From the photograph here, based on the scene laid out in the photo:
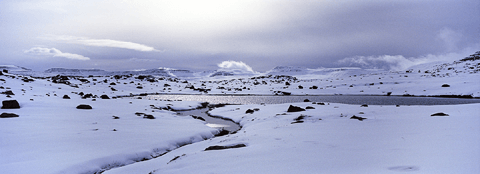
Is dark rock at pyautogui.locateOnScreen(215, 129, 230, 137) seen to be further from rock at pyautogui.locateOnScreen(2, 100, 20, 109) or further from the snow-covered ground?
rock at pyautogui.locateOnScreen(2, 100, 20, 109)

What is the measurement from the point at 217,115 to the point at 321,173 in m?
22.2

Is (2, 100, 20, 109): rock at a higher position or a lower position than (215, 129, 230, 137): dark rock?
higher

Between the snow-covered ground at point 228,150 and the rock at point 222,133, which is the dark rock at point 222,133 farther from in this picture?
the snow-covered ground at point 228,150

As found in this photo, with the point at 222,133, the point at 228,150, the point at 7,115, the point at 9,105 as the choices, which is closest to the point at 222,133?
the point at 222,133

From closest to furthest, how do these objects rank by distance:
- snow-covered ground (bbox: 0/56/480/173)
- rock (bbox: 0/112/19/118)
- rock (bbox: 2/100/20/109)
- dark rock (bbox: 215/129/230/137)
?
1. snow-covered ground (bbox: 0/56/480/173)
2. rock (bbox: 0/112/19/118)
3. dark rock (bbox: 215/129/230/137)
4. rock (bbox: 2/100/20/109)

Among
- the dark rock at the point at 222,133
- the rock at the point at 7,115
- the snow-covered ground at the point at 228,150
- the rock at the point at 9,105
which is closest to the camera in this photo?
the snow-covered ground at the point at 228,150

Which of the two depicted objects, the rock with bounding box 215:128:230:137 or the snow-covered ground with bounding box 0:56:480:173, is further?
the rock with bounding box 215:128:230:137

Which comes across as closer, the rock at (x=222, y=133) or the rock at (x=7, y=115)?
the rock at (x=7, y=115)

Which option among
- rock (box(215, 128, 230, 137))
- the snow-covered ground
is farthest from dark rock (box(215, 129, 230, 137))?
the snow-covered ground

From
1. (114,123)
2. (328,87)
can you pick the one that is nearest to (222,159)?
(114,123)

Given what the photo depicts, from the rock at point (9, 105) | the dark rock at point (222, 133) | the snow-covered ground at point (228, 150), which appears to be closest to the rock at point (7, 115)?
the snow-covered ground at point (228, 150)

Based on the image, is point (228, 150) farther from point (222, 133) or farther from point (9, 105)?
point (9, 105)

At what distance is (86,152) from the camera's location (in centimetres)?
1020

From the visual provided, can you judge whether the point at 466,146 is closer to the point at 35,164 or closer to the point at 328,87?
the point at 35,164
